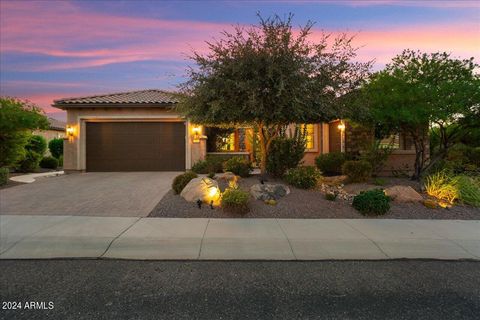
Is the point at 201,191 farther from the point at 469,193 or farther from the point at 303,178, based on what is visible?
the point at 469,193

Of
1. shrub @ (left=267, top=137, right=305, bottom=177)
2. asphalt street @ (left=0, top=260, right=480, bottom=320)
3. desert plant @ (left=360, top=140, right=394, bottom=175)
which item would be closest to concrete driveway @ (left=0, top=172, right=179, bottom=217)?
asphalt street @ (left=0, top=260, right=480, bottom=320)

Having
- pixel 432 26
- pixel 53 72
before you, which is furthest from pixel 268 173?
pixel 53 72

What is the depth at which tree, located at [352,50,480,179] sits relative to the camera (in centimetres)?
920

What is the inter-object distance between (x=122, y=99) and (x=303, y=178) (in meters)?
11.5

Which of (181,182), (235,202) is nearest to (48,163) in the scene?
(181,182)

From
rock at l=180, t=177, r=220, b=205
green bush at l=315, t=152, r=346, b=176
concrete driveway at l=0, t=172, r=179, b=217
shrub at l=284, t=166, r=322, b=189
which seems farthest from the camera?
green bush at l=315, t=152, r=346, b=176

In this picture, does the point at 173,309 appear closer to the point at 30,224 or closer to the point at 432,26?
the point at 30,224

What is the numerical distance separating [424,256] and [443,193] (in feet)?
16.3

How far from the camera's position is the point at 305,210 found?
25.5ft

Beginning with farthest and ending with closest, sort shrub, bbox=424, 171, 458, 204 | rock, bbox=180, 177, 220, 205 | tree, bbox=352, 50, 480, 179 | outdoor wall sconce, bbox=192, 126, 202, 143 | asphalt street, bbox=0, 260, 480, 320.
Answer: outdoor wall sconce, bbox=192, 126, 202, 143 → tree, bbox=352, 50, 480, 179 → shrub, bbox=424, 171, 458, 204 → rock, bbox=180, 177, 220, 205 → asphalt street, bbox=0, 260, 480, 320

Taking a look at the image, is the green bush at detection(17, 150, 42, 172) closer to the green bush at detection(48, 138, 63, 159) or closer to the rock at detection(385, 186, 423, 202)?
the green bush at detection(48, 138, 63, 159)

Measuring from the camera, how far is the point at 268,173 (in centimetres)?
1098

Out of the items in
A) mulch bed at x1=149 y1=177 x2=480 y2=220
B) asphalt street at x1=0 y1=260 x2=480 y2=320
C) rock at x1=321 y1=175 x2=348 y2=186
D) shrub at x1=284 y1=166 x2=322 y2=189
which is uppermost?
shrub at x1=284 y1=166 x2=322 y2=189

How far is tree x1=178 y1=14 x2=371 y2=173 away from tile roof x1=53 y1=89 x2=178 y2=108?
20.0 ft
